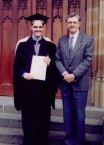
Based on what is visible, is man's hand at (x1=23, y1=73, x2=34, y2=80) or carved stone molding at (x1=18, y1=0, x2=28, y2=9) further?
carved stone molding at (x1=18, y1=0, x2=28, y2=9)

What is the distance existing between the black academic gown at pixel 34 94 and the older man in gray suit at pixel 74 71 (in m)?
0.25

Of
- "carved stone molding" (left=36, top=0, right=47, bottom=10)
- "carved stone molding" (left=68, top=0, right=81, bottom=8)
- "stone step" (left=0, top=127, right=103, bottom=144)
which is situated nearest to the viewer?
"stone step" (left=0, top=127, right=103, bottom=144)

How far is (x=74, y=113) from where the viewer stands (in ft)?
15.9

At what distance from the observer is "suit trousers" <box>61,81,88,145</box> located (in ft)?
15.5

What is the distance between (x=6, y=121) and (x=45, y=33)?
200cm

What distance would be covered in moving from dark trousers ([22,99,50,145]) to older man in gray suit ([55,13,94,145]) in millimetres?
312

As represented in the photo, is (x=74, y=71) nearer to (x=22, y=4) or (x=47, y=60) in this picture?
(x=47, y=60)

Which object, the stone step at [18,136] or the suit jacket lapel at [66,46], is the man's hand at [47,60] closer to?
the suit jacket lapel at [66,46]

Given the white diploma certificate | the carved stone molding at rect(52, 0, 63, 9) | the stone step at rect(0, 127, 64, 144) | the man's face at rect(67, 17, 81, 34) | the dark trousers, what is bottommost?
the stone step at rect(0, 127, 64, 144)

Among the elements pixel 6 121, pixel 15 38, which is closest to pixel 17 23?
pixel 15 38

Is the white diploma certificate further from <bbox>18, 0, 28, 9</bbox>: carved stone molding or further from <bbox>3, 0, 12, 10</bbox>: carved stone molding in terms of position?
<bbox>3, 0, 12, 10</bbox>: carved stone molding

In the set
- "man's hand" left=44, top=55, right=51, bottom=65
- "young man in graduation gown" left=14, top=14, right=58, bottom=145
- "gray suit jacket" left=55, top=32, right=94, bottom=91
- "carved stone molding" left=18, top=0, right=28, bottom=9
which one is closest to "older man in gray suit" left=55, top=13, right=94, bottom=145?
"gray suit jacket" left=55, top=32, right=94, bottom=91

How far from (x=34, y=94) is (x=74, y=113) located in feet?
1.98

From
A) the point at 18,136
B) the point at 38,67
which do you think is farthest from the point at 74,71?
the point at 18,136
